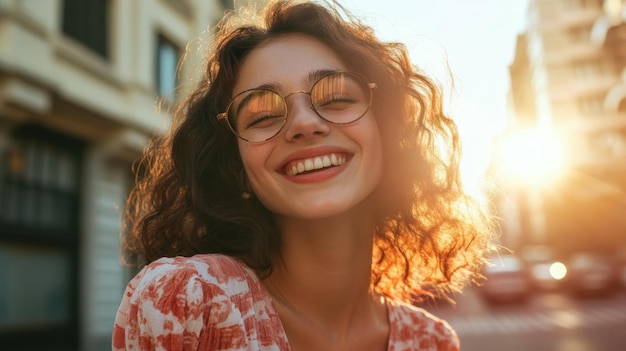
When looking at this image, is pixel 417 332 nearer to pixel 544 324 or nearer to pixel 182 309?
pixel 182 309

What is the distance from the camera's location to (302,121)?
5.37 ft

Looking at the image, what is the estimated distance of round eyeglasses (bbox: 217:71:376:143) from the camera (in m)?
1.68

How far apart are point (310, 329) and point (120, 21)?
1109 cm

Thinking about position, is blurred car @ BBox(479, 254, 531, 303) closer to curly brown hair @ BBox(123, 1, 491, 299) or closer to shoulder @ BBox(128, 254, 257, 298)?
curly brown hair @ BBox(123, 1, 491, 299)

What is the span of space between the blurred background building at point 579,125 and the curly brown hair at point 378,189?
104 feet

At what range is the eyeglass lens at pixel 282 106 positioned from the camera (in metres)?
1.68

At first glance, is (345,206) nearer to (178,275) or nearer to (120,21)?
(178,275)

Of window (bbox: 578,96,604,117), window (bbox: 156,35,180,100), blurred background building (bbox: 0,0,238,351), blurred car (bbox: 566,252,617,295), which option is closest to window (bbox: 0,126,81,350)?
blurred background building (bbox: 0,0,238,351)

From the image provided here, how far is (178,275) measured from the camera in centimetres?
134

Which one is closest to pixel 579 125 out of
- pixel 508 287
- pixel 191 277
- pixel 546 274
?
pixel 546 274

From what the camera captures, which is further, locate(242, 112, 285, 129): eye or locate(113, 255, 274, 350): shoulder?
locate(242, 112, 285, 129): eye

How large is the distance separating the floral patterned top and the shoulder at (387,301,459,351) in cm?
48

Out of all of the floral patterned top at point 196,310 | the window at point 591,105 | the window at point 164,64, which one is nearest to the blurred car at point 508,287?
the window at point 164,64

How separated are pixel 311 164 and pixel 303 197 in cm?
10
